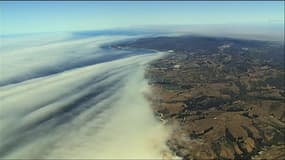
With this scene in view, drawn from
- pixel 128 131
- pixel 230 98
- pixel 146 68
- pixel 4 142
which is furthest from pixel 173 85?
pixel 4 142

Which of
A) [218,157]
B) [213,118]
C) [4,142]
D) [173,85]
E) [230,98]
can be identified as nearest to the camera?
[218,157]

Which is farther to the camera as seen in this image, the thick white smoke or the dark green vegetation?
the dark green vegetation

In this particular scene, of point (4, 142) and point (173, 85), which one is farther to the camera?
point (173, 85)

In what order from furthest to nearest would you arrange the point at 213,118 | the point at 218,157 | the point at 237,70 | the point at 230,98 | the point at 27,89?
the point at 237,70 → the point at 27,89 → the point at 230,98 → the point at 213,118 → the point at 218,157

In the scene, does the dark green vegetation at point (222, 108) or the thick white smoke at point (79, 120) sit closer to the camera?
the thick white smoke at point (79, 120)

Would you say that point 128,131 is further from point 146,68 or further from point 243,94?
point 146,68
